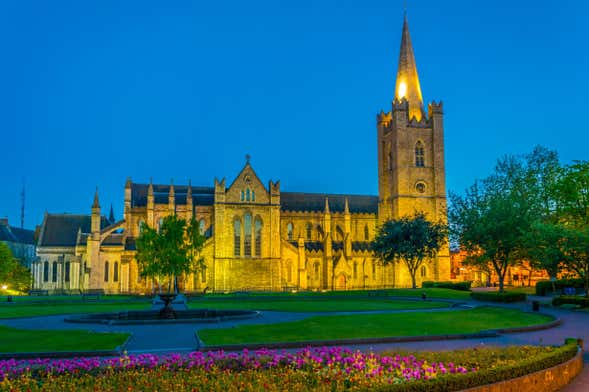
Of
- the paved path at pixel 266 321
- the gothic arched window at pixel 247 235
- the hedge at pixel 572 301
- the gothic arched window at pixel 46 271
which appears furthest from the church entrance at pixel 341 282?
the paved path at pixel 266 321

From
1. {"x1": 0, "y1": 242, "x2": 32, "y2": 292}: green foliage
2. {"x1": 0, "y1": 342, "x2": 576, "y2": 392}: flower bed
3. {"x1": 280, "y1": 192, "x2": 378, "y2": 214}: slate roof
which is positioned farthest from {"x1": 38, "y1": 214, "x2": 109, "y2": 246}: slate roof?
{"x1": 0, "y1": 342, "x2": 576, "y2": 392}: flower bed

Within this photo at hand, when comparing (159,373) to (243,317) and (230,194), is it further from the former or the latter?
(230,194)

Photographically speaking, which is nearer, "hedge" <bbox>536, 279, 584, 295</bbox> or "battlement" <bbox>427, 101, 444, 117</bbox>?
"hedge" <bbox>536, 279, 584, 295</bbox>

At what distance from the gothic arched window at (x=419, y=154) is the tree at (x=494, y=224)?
95.6 feet

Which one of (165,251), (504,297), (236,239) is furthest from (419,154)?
(165,251)

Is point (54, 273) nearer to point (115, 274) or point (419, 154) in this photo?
point (115, 274)

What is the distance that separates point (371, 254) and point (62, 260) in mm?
47623

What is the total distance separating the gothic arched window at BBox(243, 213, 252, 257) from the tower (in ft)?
81.0

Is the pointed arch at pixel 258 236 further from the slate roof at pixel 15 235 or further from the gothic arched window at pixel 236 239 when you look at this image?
the slate roof at pixel 15 235

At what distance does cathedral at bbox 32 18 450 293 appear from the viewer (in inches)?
3118

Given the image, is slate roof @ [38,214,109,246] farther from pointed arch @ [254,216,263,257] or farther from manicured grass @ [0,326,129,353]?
manicured grass @ [0,326,129,353]

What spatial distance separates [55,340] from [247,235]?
58.4 metres

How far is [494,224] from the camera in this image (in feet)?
171

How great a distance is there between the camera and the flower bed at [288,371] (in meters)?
12.7
